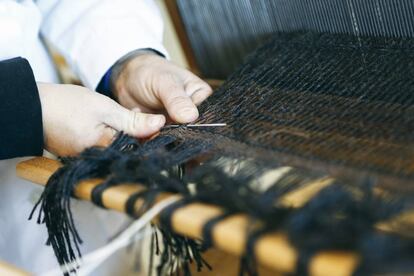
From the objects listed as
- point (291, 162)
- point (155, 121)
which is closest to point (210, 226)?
point (291, 162)

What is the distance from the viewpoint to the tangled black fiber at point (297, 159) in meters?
0.53

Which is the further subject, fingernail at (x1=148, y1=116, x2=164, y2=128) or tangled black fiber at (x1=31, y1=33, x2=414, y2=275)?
fingernail at (x1=148, y1=116, x2=164, y2=128)

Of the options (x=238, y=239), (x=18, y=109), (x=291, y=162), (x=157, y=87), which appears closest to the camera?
(x=238, y=239)

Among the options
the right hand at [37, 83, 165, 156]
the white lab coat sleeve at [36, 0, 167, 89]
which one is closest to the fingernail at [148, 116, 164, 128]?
the right hand at [37, 83, 165, 156]

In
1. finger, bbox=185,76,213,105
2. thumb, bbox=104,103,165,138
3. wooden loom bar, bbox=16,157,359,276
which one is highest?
thumb, bbox=104,103,165,138

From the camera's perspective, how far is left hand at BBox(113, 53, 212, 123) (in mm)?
1001

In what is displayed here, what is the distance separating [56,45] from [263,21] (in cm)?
50

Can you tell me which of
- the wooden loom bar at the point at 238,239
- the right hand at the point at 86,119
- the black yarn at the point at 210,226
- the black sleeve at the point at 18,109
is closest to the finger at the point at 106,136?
the right hand at the point at 86,119

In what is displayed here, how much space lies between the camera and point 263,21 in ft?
4.03

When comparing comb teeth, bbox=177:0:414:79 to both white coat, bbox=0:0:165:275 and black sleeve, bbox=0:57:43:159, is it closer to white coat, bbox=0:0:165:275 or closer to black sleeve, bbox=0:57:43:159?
white coat, bbox=0:0:165:275

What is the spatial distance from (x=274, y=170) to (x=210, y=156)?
0.12 m

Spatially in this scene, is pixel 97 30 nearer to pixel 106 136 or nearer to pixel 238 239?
pixel 106 136

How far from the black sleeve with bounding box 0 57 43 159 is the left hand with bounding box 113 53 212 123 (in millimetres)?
228

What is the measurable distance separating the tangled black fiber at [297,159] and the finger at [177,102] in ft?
0.09
